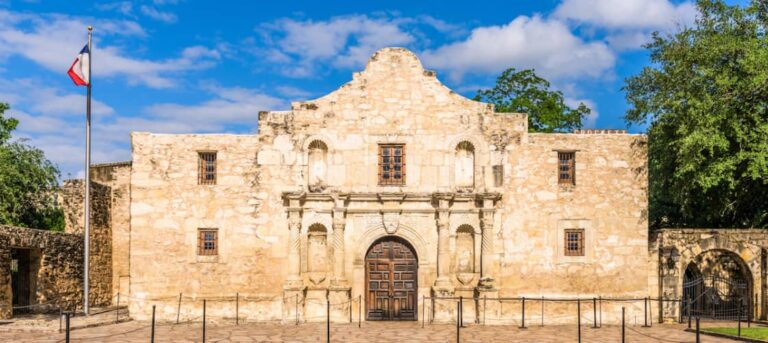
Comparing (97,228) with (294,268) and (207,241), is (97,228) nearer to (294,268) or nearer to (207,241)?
(207,241)

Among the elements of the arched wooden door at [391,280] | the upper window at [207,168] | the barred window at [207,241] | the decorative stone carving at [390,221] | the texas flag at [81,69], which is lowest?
the arched wooden door at [391,280]

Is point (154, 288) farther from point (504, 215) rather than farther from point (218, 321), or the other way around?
point (504, 215)

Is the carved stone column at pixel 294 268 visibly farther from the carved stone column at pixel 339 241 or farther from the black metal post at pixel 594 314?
the black metal post at pixel 594 314

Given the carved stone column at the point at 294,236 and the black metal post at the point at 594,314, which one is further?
the carved stone column at the point at 294,236

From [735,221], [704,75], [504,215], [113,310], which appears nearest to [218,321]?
[113,310]

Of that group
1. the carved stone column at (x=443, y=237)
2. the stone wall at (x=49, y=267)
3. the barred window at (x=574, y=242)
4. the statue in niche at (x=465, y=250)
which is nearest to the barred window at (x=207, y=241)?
the stone wall at (x=49, y=267)

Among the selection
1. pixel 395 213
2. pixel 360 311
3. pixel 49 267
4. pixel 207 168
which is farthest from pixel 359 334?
pixel 49 267

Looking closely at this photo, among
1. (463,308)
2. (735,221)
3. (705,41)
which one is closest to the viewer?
(463,308)

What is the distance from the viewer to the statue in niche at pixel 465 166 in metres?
23.0

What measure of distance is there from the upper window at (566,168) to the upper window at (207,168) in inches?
430

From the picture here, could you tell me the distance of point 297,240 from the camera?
22.4m

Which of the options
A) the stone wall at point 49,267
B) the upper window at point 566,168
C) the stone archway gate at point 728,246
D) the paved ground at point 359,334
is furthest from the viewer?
the stone archway gate at point 728,246

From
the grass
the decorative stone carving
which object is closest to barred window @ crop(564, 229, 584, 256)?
the grass

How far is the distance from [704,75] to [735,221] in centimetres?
711
